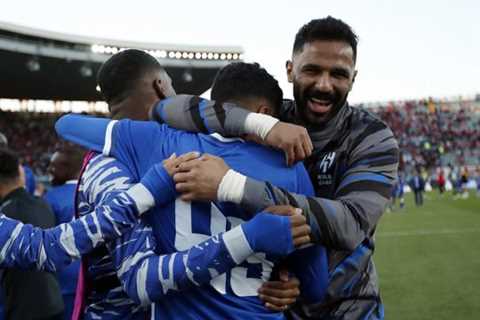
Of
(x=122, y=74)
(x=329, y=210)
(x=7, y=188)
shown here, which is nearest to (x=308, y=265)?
(x=329, y=210)

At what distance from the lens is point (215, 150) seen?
1854 millimetres

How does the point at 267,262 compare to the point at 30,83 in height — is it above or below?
below

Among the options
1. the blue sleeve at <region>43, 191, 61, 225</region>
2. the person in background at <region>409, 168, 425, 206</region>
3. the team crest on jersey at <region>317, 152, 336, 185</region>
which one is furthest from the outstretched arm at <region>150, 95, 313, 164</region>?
the person in background at <region>409, 168, 425, 206</region>

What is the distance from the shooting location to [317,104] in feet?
7.50

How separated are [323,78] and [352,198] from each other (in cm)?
53

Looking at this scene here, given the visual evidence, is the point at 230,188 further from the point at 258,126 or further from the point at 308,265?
the point at 308,265

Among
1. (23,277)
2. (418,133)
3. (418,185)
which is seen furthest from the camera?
(418,133)

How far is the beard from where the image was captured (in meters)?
2.27

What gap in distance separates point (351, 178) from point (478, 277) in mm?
7405

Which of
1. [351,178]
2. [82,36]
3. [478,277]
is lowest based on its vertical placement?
[478,277]

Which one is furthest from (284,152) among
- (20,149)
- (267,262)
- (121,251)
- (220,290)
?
(20,149)

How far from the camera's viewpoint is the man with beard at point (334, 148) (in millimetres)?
1824

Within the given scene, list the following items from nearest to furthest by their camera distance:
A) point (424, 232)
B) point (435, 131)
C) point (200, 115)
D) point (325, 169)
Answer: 1. point (200, 115)
2. point (325, 169)
3. point (424, 232)
4. point (435, 131)

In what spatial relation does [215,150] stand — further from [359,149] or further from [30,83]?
[30,83]
